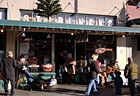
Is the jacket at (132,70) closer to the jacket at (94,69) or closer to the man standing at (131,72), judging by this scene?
the man standing at (131,72)

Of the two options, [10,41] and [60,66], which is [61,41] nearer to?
[60,66]

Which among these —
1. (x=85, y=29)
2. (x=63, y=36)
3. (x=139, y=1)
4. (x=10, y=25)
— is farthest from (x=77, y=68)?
(x=139, y=1)

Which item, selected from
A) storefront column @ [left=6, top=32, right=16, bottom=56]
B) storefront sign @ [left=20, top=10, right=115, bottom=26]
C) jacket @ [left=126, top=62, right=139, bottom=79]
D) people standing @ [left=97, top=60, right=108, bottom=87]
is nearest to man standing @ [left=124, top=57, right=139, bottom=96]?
jacket @ [left=126, top=62, right=139, bottom=79]

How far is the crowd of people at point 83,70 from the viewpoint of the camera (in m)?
8.90

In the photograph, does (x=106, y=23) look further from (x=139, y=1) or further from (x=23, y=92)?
(x=23, y=92)

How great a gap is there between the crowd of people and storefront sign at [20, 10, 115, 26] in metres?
2.20

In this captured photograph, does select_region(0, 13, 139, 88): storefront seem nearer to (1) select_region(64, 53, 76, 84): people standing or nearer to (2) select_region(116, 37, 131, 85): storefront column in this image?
(2) select_region(116, 37, 131, 85): storefront column

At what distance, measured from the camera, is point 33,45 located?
1270 centimetres

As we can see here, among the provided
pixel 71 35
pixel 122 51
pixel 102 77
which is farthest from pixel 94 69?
pixel 122 51

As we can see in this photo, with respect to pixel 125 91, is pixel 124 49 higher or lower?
higher

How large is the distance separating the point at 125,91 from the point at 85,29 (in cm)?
354

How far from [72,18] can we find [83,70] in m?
3.36

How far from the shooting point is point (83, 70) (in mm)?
12898

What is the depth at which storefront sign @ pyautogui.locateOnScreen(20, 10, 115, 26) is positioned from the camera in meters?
Answer: 13.1
